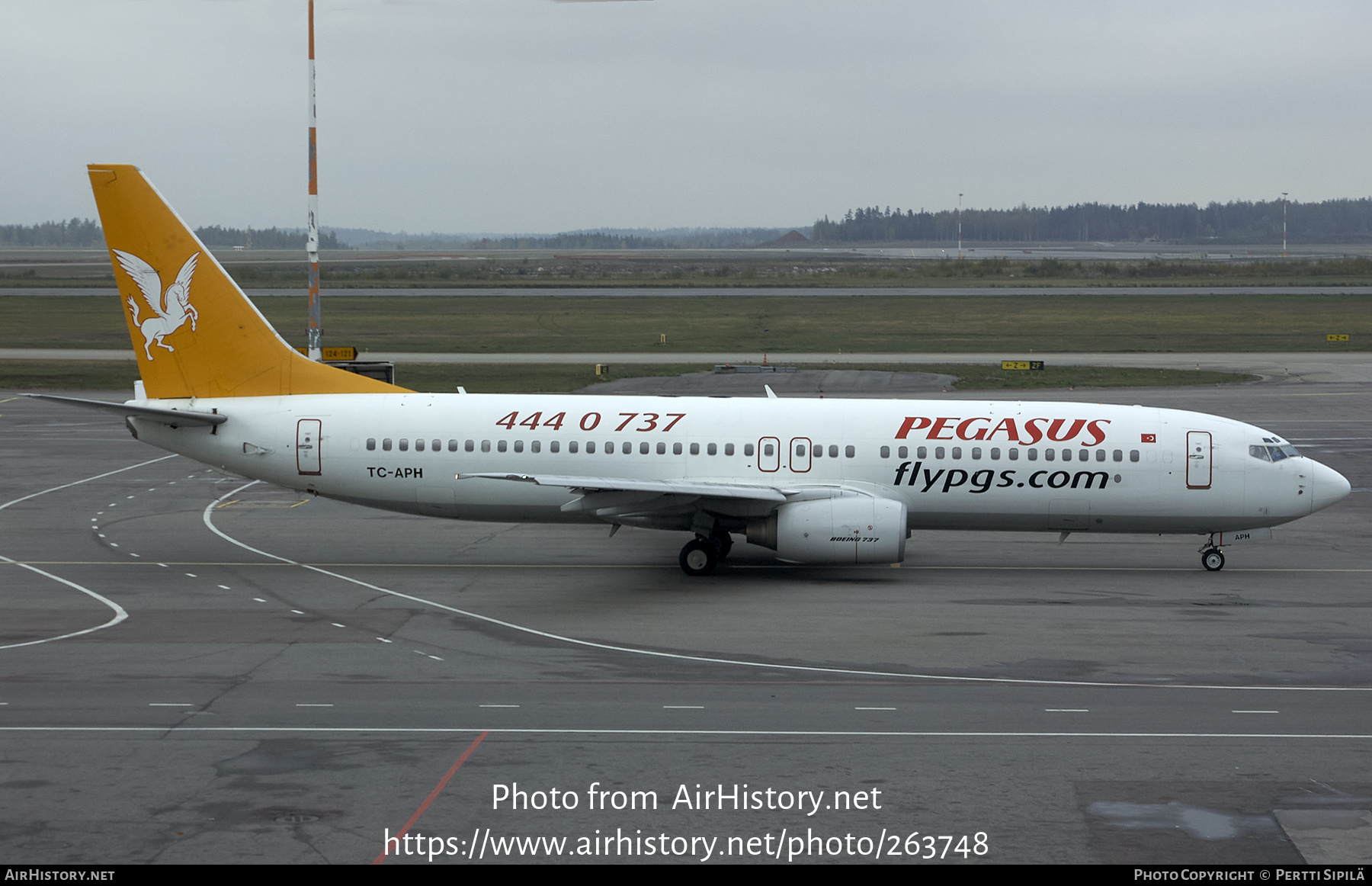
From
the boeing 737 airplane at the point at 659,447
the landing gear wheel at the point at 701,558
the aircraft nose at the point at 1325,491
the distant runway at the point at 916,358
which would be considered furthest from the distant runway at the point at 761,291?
the aircraft nose at the point at 1325,491

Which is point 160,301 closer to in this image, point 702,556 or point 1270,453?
point 702,556

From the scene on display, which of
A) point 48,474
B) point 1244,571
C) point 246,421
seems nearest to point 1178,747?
point 1244,571

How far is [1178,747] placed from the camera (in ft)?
61.0

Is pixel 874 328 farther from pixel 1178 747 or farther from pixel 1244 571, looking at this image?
pixel 1178 747

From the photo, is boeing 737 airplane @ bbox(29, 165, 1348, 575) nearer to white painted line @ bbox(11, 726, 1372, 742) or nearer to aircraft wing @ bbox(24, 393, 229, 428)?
aircraft wing @ bbox(24, 393, 229, 428)

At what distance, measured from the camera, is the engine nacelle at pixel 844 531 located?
94.2 feet

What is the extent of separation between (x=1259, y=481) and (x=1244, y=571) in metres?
2.29

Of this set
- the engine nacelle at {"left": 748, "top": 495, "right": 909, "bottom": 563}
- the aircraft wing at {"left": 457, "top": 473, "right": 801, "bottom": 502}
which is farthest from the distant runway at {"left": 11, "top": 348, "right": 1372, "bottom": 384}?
the engine nacelle at {"left": 748, "top": 495, "right": 909, "bottom": 563}

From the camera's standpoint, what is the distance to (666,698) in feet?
68.5

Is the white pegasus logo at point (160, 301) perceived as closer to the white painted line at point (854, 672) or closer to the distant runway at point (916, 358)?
the white painted line at point (854, 672)

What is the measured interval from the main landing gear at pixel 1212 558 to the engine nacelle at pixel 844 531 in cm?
814

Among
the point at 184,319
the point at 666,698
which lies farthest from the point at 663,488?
the point at 184,319

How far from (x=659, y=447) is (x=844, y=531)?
511 cm

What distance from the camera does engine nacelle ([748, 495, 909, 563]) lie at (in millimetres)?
28719
